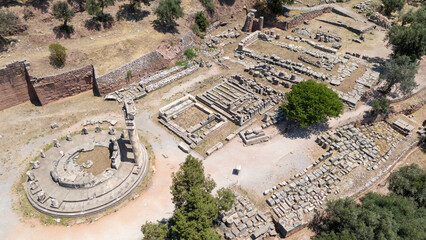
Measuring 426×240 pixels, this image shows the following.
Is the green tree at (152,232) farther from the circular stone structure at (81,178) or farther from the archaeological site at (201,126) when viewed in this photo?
the circular stone structure at (81,178)

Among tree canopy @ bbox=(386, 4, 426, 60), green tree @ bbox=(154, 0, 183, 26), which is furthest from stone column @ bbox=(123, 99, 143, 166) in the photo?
tree canopy @ bbox=(386, 4, 426, 60)

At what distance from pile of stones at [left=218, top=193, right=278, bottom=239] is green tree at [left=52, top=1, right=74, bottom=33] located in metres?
35.5

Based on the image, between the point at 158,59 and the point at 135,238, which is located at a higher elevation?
the point at 158,59

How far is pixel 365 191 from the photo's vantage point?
99.2 ft

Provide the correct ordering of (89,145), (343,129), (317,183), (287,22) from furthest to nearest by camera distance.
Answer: (287,22)
(343,129)
(89,145)
(317,183)

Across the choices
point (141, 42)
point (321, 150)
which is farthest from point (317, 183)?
point (141, 42)

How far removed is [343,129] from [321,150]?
500 centimetres

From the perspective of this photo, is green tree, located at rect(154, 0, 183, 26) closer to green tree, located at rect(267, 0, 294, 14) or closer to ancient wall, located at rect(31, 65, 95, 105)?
ancient wall, located at rect(31, 65, 95, 105)

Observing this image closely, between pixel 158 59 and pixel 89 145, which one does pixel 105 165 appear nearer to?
pixel 89 145

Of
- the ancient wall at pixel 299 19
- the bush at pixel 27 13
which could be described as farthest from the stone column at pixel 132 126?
the ancient wall at pixel 299 19

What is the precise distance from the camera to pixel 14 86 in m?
36.7

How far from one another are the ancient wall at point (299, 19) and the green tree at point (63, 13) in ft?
116

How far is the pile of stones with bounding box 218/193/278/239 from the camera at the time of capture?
25.3m

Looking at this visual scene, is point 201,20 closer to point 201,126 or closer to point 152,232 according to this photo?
point 201,126
